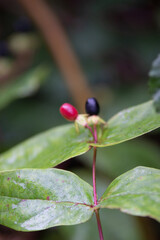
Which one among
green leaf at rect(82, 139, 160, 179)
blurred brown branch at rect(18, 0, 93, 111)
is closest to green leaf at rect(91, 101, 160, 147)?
green leaf at rect(82, 139, 160, 179)

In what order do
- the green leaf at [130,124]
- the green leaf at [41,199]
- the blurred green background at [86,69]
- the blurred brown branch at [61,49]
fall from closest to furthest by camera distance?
the green leaf at [41,199], the green leaf at [130,124], the blurred green background at [86,69], the blurred brown branch at [61,49]

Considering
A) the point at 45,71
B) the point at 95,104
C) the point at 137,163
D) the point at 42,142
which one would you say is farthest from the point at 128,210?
the point at 45,71

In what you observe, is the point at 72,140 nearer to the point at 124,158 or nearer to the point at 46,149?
the point at 46,149

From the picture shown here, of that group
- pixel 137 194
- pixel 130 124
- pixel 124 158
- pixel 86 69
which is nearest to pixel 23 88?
pixel 124 158

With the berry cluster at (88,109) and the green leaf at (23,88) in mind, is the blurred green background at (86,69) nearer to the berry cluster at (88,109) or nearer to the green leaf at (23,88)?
the green leaf at (23,88)

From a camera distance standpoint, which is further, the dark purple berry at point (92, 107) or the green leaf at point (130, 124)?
the dark purple berry at point (92, 107)

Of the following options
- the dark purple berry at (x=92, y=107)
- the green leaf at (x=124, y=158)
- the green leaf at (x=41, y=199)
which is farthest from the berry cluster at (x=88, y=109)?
the green leaf at (x=124, y=158)

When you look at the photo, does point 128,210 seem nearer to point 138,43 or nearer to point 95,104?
point 95,104
